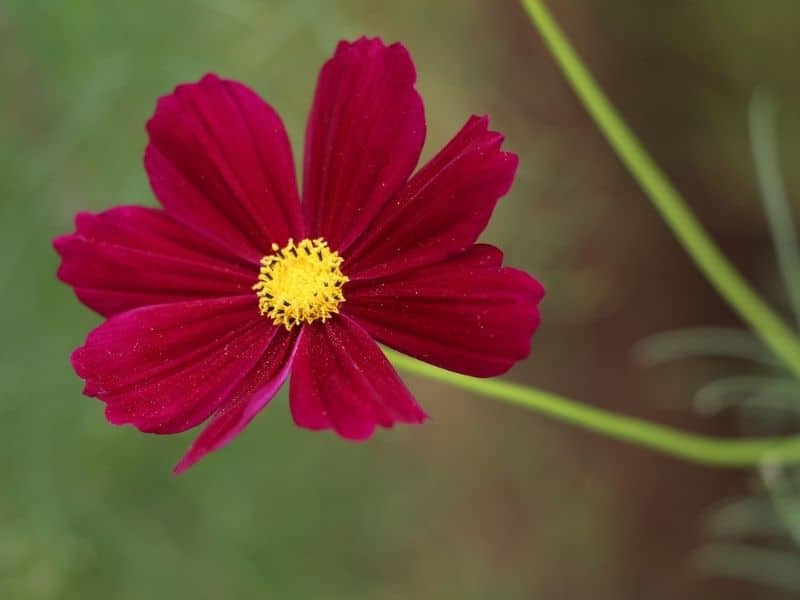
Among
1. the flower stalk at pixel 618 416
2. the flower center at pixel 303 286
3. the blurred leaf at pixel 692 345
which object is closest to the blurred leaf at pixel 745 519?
the blurred leaf at pixel 692 345

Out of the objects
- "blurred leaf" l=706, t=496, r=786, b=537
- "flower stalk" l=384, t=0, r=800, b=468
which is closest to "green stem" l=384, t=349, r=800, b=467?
"flower stalk" l=384, t=0, r=800, b=468

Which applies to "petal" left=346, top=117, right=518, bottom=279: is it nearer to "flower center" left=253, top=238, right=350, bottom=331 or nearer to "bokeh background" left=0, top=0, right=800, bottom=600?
"flower center" left=253, top=238, right=350, bottom=331

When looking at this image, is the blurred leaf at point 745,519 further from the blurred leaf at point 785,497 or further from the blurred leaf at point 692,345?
the blurred leaf at point 692,345

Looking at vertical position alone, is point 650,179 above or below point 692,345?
below

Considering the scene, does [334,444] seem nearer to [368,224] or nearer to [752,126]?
[752,126]

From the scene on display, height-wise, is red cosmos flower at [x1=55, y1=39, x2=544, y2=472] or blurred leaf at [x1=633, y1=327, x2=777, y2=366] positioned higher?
blurred leaf at [x1=633, y1=327, x2=777, y2=366]

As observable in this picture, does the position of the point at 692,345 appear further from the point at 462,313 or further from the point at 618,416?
the point at 462,313

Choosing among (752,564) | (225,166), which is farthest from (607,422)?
(752,564)
